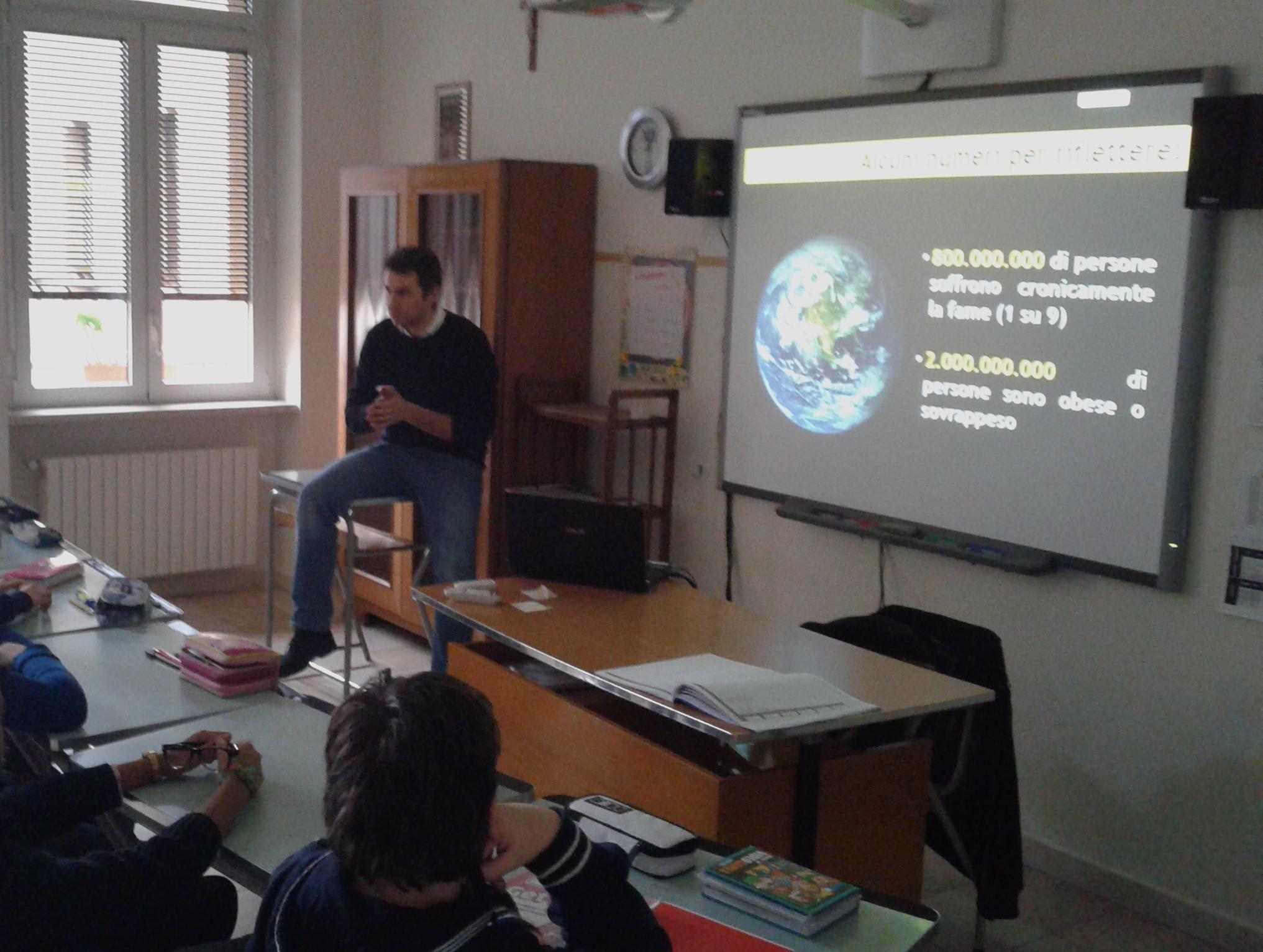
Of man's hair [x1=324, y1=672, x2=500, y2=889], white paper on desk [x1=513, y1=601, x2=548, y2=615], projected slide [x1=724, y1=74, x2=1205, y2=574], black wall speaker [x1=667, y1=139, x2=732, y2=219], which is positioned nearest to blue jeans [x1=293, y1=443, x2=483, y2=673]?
projected slide [x1=724, y1=74, x2=1205, y2=574]

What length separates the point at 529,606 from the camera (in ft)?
10.6

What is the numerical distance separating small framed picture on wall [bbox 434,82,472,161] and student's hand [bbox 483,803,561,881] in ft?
14.5

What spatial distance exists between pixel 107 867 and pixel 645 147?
11.5 feet

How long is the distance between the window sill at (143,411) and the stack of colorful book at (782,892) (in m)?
4.63

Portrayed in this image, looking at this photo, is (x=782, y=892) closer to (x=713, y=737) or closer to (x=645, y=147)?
(x=713, y=737)

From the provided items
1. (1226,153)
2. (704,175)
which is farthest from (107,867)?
(704,175)

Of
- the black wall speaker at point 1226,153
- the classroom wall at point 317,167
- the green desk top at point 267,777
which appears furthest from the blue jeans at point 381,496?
the black wall speaker at point 1226,153

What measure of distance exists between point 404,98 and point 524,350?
1794mm

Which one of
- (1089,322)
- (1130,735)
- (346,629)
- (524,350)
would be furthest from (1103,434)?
(346,629)

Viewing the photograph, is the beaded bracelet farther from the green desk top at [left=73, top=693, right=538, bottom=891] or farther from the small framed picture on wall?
the small framed picture on wall

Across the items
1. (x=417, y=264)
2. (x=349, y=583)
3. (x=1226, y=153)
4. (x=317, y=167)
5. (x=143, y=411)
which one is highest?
(x=317, y=167)

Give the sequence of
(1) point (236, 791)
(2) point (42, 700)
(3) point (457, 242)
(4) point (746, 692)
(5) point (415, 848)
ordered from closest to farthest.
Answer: (5) point (415, 848) < (1) point (236, 791) < (2) point (42, 700) < (4) point (746, 692) < (3) point (457, 242)

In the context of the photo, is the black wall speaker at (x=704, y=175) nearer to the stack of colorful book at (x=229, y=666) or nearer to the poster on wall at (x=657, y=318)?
the poster on wall at (x=657, y=318)

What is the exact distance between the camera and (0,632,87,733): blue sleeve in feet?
7.38
